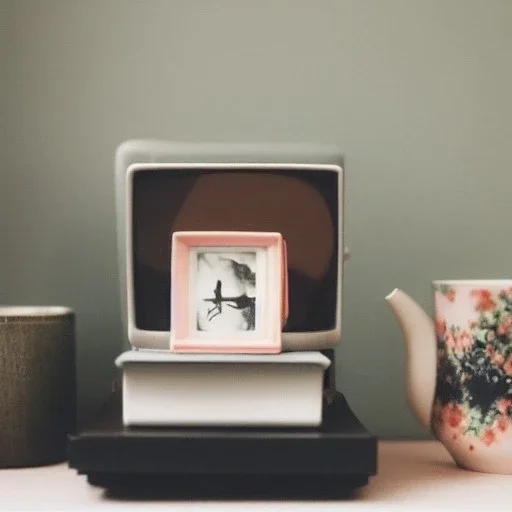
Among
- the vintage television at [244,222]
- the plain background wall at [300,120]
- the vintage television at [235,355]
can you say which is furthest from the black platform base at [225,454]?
the plain background wall at [300,120]

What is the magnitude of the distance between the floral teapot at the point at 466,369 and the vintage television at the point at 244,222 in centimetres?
7

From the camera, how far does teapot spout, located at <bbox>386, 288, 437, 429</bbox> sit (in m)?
0.67

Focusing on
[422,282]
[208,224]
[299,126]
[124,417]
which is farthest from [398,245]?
[124,417]

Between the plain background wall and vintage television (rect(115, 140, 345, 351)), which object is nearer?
vintage television (rect(115, 140, 345, 351))

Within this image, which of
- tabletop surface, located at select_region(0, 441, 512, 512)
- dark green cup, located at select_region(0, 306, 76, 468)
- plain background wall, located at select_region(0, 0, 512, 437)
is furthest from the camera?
plain background wall, located at select_region(0, 0, 512, 437)

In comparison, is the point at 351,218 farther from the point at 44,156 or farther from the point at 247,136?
the point at 44,156

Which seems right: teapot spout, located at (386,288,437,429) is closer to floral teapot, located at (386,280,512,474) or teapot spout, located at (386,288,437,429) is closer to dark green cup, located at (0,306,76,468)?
floral teapot, located at (386,280,512,474)

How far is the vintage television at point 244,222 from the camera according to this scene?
66cm

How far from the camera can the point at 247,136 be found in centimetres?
86

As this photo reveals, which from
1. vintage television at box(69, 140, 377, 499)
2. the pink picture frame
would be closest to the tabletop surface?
vintage television at box(69, 140, 377, 499)

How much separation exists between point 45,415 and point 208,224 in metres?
0.22

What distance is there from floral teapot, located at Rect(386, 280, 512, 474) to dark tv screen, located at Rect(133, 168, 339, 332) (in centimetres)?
8

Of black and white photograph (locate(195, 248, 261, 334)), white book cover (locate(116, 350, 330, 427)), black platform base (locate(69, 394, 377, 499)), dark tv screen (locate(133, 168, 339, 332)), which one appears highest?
dark tv screen (locate(133, 168, 339, 332))

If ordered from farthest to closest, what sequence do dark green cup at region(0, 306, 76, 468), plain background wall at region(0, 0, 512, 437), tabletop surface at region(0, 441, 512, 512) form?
plain background wall at region(0, 0, 512, 437) → dark green cup at region(0, 306, 76, 468) → tabletop surface at region(0, 441, 512, 512)
